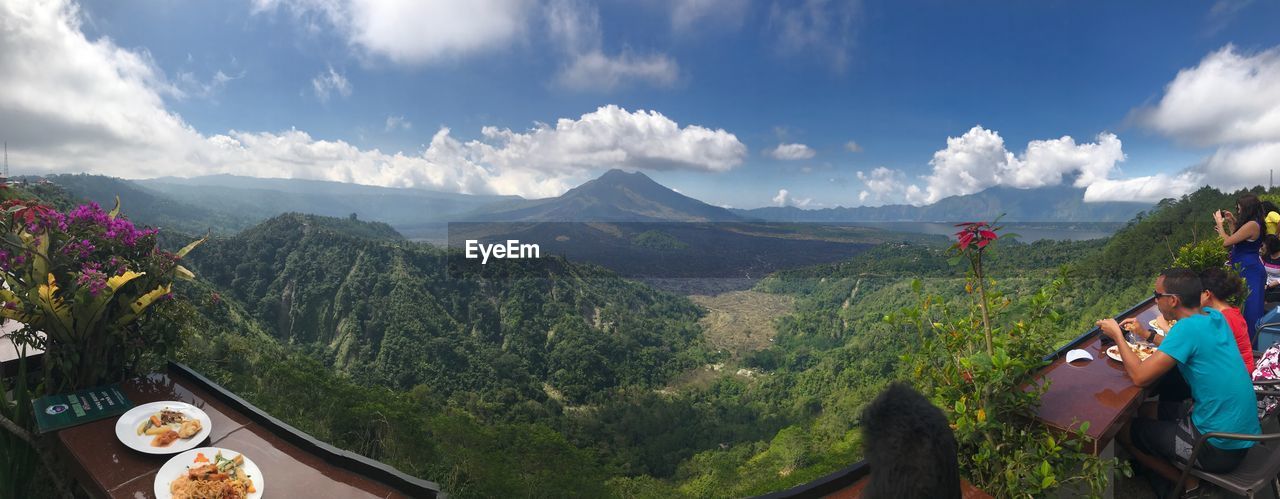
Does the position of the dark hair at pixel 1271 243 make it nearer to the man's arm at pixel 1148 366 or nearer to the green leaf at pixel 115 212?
the man's arm at pixel 1148 366

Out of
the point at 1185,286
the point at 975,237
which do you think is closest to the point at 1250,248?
the point at 1185,286

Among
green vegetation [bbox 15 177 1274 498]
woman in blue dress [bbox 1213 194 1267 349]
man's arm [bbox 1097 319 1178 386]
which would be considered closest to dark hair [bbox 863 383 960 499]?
green vegetation [bbox 15 177 1274 498]

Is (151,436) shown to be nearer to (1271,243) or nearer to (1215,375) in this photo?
(1215,375)

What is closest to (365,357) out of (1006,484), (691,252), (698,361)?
(698,361)

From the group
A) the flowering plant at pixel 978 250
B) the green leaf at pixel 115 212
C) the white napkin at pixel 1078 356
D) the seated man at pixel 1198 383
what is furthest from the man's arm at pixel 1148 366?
the green leaf at pixel 115 212

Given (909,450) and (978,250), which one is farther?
(978,250)

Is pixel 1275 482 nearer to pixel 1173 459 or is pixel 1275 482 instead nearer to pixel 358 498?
pixel 1173 459

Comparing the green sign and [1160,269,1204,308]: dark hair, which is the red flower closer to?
[1160,269,1204,308]: dark hair

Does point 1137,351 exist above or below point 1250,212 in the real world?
below
